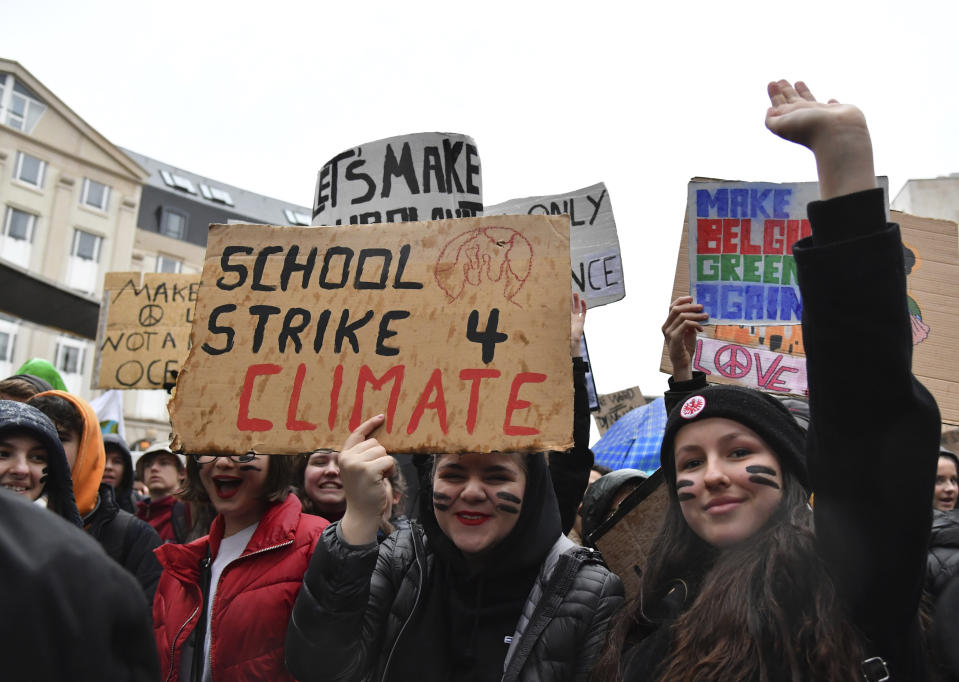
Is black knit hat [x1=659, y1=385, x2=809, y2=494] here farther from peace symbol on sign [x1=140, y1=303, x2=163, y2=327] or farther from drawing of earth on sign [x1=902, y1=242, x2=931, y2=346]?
peace symbol on sign [x1=140, y1=303, x2=163, y2=327]

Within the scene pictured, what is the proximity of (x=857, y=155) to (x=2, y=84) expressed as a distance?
36.9 metres

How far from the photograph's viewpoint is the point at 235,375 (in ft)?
7.89

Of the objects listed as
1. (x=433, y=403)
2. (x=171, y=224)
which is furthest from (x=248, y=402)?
(x=171, y=224)

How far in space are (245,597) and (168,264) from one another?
127ft

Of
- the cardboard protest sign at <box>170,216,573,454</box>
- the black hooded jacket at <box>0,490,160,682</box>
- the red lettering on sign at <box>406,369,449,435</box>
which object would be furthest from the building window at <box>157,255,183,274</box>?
the black hooded jacket at <box>0,490,160,682</box>

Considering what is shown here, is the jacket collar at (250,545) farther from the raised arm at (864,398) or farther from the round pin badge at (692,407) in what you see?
the raised arm at (864,398)

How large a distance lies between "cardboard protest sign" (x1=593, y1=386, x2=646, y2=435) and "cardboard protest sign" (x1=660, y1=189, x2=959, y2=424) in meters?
4.96

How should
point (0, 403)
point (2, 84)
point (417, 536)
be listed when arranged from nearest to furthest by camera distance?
point (417, 536) → point (0, 403) → point (2, 84)

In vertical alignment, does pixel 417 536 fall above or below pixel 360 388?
below

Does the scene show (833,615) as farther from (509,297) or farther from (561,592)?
(509,297)

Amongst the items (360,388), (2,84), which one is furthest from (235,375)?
(2,84)

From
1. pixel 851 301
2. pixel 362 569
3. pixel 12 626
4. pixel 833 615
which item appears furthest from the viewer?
pixel 362 569

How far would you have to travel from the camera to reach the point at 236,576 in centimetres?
269

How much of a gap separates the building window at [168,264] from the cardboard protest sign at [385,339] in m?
37.7
